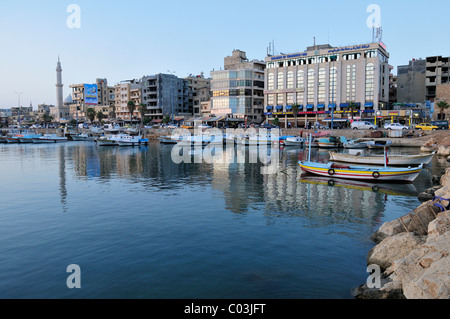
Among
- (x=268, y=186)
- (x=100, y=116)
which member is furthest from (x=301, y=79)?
(x=100, y=116)

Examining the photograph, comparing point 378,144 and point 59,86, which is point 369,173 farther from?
point 59,86

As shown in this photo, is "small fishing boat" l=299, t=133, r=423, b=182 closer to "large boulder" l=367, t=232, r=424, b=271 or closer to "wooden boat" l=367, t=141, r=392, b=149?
"large boulder" l=367, t=232, r=424, b=271

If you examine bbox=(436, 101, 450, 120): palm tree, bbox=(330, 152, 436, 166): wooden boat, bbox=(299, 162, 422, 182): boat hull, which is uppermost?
bbox=(436, 101, 450, 120): palm tree

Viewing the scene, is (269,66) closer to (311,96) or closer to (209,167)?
(311,96)

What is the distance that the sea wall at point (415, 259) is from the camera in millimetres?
9586

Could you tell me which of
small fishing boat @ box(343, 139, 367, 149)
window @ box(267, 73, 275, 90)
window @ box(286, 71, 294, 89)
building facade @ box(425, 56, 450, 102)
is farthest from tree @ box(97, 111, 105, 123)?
building facade @ box(425, 56, 450, 102)

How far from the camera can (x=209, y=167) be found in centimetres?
4716

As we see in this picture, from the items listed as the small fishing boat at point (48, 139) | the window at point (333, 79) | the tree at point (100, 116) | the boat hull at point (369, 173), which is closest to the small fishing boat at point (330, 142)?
the window at point (333, 79)

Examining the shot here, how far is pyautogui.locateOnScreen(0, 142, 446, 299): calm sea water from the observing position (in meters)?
13.1

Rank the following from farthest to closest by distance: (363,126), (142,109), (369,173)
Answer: (142,109) < (363,126) < (369,173)

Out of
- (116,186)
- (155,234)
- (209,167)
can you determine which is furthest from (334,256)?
(209,167)

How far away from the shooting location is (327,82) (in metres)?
99.7

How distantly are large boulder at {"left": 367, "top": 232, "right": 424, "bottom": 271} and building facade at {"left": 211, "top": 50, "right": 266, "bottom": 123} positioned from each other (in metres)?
95.7

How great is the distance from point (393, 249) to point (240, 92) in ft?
327
